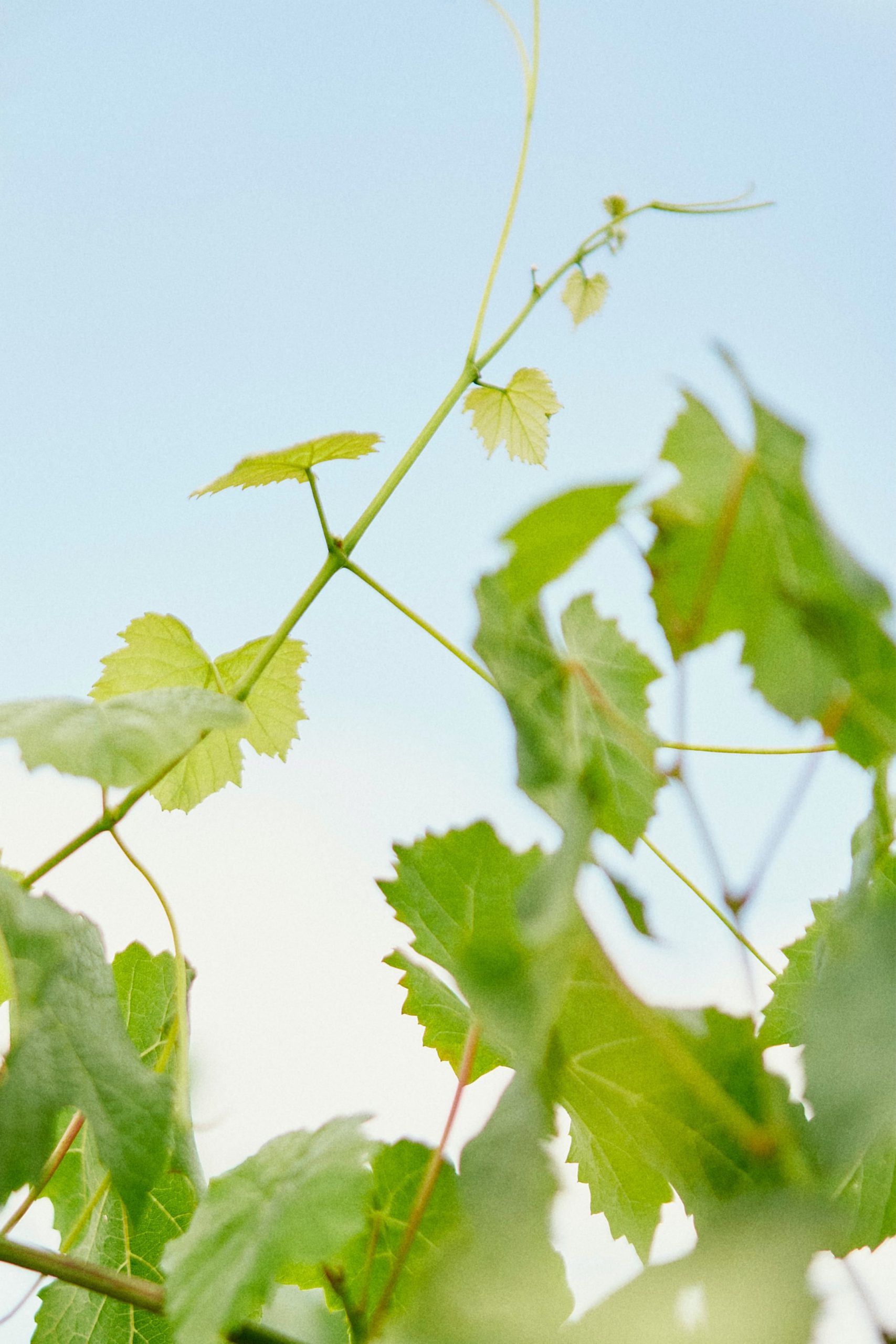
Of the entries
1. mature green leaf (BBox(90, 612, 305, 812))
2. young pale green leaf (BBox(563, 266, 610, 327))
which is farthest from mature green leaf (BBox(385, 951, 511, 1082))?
young pale green leaf (BBox(563, 266, 610, 327))

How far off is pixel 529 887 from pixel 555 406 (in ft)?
1.82

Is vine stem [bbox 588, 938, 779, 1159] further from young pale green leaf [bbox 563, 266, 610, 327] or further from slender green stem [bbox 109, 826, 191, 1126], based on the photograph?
young pale green leaf [bbox 563, 266, 610, 327]

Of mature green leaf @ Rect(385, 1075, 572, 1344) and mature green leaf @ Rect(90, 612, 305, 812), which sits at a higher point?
mature green leaf @ Rect(90, 612, 305, 812)

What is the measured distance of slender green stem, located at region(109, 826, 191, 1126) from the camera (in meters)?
0.41

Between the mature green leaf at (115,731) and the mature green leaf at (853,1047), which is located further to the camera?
the mature green leaf at (115,731)

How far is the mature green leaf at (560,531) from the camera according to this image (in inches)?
9.9

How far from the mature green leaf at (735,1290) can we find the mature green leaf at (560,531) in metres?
0.15

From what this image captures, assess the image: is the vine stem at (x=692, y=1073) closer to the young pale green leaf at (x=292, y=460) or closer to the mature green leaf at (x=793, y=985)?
the mature green leaf at (x=793, y=985)

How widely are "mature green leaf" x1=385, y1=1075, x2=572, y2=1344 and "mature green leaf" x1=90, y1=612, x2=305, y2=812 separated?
0.44 metres

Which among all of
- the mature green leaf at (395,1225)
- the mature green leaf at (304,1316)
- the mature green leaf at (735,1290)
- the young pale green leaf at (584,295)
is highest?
the young pale green leaf at (584,295)

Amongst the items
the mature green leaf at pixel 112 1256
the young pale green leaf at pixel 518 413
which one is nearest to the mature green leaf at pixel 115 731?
the mature green leaf at pixel 112 1256

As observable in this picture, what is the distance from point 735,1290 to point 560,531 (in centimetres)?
17

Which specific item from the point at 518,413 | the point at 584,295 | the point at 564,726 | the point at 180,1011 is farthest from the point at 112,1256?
the point at 584,295

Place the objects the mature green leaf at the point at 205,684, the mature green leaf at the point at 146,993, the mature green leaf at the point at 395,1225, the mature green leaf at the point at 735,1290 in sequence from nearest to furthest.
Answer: the mature green leaf at the point at 735,1290 < the mature green leaf at the point at 395,1225 < the mature green leaf at the point at 146,993 < the mature green leaf at the point at 205,684
